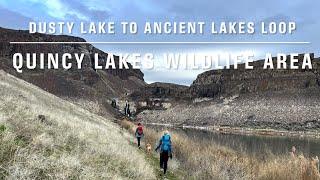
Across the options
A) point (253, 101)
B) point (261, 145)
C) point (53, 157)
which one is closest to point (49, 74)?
point (253, 101)

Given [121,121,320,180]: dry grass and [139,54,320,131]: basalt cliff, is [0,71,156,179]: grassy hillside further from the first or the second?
[139,54,320,131]: basalt cliff

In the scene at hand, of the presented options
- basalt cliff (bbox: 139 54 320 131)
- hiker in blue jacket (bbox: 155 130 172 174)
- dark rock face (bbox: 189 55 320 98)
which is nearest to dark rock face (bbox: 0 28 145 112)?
basalt cliff (bbox: 139 54 320 131)

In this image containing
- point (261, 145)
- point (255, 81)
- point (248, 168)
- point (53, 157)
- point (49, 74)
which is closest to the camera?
point (53, 157)

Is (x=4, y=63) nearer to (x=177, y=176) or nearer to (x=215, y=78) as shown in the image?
(x=215, y=78)

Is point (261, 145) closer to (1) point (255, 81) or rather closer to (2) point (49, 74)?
(2) point (49, 74)

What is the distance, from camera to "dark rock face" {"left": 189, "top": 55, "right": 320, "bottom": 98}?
15600 cm

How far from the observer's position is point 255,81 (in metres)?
171

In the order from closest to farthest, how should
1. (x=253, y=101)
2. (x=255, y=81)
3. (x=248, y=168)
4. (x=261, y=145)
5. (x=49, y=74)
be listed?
(x=248, y=168)
(x=261, y=145)
(x=253, y=101)
(x=49, y=74)
(x=255, y=81)

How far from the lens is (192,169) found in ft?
60.4

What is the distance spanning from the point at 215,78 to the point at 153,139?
542ft

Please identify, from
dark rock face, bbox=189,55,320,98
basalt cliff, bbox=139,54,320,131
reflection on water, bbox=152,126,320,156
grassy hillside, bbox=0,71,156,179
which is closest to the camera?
grassy hillside, bbox=0,71,156,179

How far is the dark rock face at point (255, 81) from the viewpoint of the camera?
156 meters

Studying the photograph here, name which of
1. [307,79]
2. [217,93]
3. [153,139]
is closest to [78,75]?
[217,93]

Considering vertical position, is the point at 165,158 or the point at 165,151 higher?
the point at 165,151
